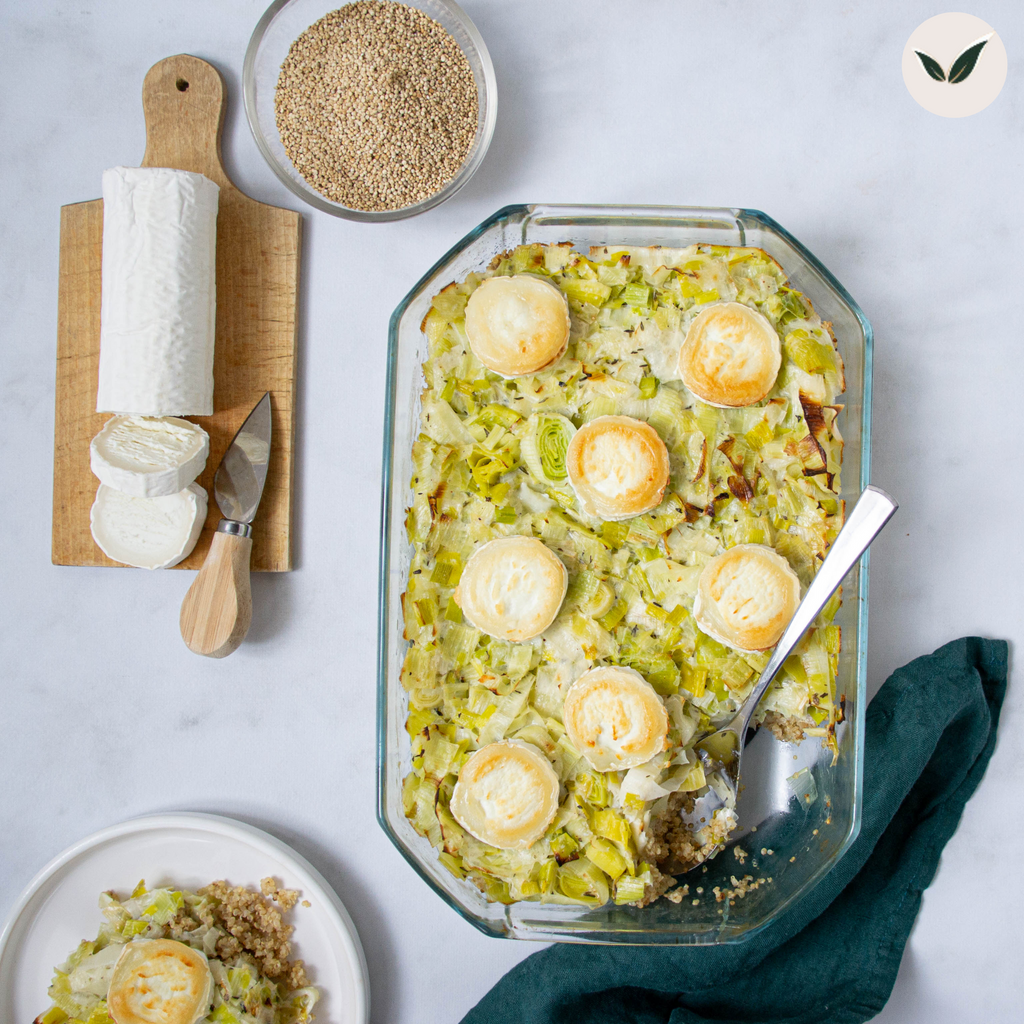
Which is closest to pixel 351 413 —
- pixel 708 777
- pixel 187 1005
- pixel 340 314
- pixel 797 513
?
pixel 340 314

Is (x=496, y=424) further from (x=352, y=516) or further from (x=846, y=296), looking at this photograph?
(x=846, y=296)

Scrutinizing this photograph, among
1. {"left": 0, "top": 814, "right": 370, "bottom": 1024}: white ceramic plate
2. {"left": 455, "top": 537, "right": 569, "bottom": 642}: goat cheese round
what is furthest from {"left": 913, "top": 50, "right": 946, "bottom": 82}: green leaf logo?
{"left": 0, "top": 814, "right": 370, "bottom": 1024}: white ceramic plate

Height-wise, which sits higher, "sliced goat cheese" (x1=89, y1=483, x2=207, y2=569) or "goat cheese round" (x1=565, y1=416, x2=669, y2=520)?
"goat cheese round" (x1=565, y1=416, x2=669, y2=520)

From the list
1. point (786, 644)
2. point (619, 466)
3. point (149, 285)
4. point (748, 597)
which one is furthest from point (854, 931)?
point (149, 285)

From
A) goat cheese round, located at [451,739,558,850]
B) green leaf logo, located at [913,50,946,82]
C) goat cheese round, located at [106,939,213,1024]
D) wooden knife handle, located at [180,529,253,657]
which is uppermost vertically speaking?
green leaf logo, located at [913,50,946,82]

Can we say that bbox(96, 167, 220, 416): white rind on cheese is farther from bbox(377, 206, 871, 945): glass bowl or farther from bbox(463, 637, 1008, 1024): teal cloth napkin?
bbox(463, 637, 1008, 1024): teal cloth napkin

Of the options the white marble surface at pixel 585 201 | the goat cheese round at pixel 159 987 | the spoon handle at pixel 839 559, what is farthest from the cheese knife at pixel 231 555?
the spoon handle at pixel 839 559

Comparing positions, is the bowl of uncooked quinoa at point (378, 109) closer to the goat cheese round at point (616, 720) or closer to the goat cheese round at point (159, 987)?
the goat cheese round at point (616, 720)
